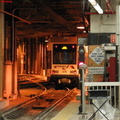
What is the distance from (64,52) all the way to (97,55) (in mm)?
9769

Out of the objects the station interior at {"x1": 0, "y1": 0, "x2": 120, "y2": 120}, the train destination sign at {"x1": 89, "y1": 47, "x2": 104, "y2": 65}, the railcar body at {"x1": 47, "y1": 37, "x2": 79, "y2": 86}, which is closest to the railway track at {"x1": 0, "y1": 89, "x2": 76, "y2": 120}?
the station interior at {"x1": 0, "y1": 0, "x2": 120, "y2": 120}

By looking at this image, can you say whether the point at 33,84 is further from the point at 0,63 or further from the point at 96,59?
the point at 96,59

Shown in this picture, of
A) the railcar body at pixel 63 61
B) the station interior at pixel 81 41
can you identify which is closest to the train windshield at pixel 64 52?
the railcar body at pixel 63 61

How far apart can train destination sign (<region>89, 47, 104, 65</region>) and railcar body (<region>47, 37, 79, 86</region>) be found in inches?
353

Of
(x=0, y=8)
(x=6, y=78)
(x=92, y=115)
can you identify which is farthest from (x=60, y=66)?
(x=92, y=115)

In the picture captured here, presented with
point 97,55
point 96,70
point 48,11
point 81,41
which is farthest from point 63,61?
point 97,55

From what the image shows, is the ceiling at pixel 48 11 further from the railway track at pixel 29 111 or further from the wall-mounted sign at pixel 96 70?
Result: the railway track at pixel 29 111

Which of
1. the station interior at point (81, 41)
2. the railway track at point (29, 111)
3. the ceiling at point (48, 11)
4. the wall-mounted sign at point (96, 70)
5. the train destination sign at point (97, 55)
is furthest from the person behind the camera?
the ceiling at point (48, 11)

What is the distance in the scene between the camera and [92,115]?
7.52 m

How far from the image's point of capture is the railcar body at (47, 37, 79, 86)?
67.4 feet

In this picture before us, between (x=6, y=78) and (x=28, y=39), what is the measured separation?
19.3m

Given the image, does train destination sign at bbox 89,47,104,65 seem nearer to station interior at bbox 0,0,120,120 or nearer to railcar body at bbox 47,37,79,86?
station interior at bbox 0,0,120,120

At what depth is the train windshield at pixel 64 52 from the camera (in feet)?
68.8

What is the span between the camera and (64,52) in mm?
21031
